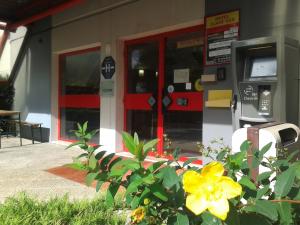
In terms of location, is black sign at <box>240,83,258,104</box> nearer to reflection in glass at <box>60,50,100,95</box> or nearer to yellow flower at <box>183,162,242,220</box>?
yellow flower at <box>183,162,242,220</box>

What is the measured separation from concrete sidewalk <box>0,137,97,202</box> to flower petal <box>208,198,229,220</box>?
2.91 m

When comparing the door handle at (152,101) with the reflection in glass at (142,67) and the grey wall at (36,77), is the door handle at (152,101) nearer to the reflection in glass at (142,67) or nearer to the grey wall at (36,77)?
the reflection in glass at (142,67)

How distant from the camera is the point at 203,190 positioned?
3.24 feet

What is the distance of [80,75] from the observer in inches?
301

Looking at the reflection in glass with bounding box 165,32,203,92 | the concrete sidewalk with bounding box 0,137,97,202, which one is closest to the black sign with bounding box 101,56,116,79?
the reflection in glass with bounding box 165,32,203,92

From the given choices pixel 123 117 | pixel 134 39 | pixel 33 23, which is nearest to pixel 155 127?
pixel 123 117

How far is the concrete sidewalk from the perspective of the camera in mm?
4176

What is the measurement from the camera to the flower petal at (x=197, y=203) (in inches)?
38.1

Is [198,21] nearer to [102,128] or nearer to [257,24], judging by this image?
[257,24]

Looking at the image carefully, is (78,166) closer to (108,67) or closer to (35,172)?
(35,172)

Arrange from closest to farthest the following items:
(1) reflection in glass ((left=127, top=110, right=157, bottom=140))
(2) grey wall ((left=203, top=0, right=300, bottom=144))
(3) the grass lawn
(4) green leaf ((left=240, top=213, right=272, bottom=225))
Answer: (4) green leaf ((left=240, top=213, right=272, bottom=225)) → (3) the grass lawn → (2) grey wall ((left=203, top=0, right=300, bottom=144)) → (1) reflection in glass ((left=127, top=110, right=157, bottom=140))

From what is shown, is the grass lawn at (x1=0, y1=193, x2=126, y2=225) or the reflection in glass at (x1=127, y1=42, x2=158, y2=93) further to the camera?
the reflection in glass at (x1=127, y1=42, x2=158, y2=93)

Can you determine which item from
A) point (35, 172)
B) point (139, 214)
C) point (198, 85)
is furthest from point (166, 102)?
point (139, 214)

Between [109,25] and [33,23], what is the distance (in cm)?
305
